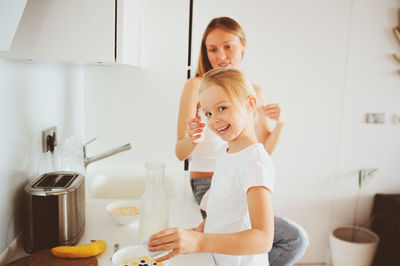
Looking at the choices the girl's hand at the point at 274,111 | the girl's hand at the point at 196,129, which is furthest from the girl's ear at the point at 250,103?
the girl's hand at the point at 274,111

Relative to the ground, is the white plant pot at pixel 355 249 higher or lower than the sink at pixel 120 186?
lower

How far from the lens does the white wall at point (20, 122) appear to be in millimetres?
999

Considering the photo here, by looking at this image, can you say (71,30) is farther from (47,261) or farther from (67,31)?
(47,261)

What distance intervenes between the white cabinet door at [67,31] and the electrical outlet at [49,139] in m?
0.38

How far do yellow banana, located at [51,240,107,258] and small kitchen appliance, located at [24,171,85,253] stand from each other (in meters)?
0.05

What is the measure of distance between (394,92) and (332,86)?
50 centimetres

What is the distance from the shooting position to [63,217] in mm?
1008

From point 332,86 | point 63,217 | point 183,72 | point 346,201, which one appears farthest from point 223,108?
point 346,201

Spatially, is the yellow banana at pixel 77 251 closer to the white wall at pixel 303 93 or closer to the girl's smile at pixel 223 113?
the girl's smile at pixel 223 113

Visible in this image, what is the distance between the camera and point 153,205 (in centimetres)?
108

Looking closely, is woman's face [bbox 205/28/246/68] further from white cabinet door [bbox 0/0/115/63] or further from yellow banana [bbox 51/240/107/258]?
yellow banana [bbox 51/240/107/258]

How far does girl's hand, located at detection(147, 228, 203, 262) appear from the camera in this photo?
752mm

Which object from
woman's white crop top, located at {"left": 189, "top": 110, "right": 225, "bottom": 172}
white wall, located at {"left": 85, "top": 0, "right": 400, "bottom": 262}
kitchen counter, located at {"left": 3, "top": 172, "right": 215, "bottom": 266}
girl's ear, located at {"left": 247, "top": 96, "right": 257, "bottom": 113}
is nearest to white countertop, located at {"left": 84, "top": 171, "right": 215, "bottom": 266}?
kitchen counter, located at {"left": 3, "top": 172, "right": 215, "bottom": 266}

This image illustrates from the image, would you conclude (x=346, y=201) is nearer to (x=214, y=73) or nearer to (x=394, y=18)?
(x=394, y=18)
